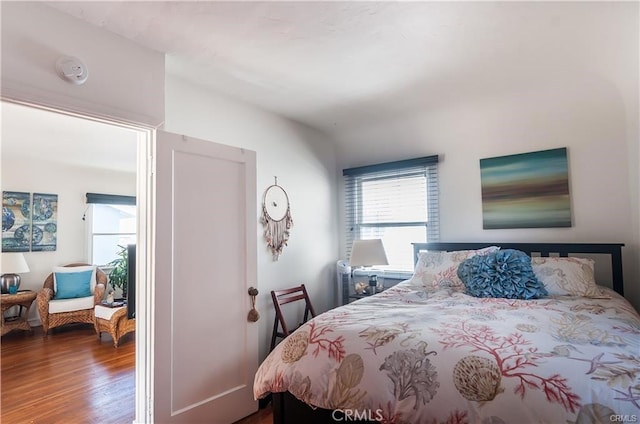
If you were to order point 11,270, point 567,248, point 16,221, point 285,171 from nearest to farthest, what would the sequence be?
1. point 567,248
2. point 285,171
3. point 11,270
4. point 16,221

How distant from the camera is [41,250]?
486cm

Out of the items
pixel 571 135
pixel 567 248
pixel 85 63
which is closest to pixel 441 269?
pixel 567 248

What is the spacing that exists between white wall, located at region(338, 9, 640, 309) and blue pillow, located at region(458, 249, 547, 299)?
704mm

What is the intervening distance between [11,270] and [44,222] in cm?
87

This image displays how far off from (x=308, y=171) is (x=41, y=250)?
4161 millimetres

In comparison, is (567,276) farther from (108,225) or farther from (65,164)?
(65,164)

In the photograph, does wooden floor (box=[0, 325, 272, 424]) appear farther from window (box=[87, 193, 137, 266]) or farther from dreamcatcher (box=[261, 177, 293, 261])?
window (box=[87, 193, 137, 266])

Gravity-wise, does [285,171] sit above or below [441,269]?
above

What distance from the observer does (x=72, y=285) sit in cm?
466

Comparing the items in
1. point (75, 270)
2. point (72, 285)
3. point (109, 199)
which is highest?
point (109, 199)

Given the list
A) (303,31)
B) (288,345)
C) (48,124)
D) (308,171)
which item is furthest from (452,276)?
(48,124)

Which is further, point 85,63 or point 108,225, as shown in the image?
point 108,225

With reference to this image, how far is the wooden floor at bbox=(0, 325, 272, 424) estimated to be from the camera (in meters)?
2.43

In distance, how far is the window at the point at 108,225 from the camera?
213 inches
